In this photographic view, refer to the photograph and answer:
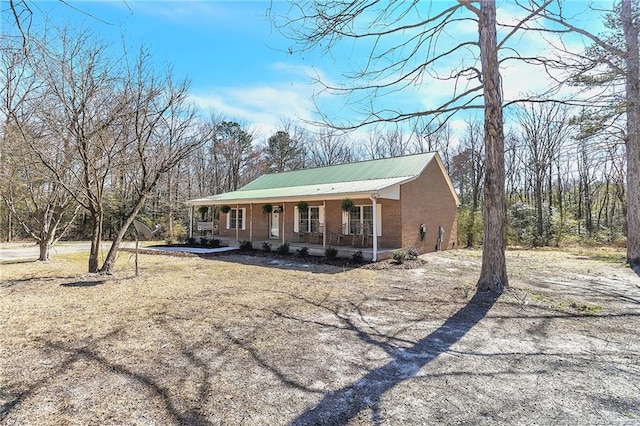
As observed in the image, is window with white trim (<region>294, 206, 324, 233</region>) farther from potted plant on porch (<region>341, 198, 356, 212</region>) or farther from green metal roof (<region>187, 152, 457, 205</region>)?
potted plant on porch (<region>341, 198, 356, 212</region>)

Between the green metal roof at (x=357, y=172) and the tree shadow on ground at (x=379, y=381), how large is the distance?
10.2 metres

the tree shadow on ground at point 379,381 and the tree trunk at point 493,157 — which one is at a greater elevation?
the tree trunk at point 493,157

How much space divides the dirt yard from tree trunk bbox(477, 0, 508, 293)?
0.58m

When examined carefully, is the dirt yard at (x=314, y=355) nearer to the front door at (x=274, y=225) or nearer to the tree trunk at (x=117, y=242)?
the tree trunk at (x=117, y=242)

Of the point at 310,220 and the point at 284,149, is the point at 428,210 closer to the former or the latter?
the point at 310,220

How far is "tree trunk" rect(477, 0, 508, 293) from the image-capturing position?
683 cm

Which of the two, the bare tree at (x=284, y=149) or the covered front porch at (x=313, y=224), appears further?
the bare tree at (x=284, y=149)

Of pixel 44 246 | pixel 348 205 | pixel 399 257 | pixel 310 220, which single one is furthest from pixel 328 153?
pixel 44 246

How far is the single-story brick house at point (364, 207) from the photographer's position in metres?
13.5

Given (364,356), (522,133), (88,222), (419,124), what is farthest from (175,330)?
(522,133)

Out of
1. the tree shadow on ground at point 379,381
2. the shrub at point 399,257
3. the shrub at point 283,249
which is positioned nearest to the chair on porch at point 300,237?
the shrub at point 283,249

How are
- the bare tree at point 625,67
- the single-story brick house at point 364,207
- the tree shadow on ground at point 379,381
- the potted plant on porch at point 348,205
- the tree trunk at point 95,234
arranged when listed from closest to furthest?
1. the tree shadow on ground at point 379,381
2. the bare tree at point 625,67
3. the tree trunk at point 95,234
4. the single-story brick house at point 364,207
5. the potted plant on porch at point 348,205

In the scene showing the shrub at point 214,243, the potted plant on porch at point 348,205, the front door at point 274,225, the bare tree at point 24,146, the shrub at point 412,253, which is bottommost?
the shrub at point 412,253

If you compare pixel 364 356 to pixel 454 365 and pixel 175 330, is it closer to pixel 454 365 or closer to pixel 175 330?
pixel 454 365
